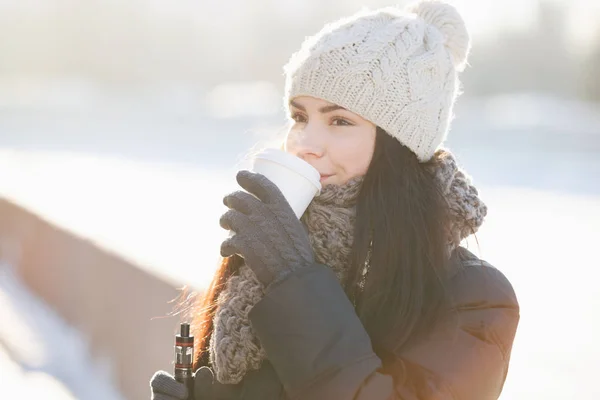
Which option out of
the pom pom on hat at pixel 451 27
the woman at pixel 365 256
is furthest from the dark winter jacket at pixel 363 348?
the pom pom on hat at pixel 451 27

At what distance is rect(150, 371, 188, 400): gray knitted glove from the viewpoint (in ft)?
6.07

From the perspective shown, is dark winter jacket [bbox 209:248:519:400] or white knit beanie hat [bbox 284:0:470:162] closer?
dark winter jacket [bbox 209:248:519:400]

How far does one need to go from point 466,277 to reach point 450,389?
0.78ft

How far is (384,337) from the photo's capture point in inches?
69.8

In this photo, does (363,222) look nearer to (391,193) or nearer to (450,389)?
(391,193)

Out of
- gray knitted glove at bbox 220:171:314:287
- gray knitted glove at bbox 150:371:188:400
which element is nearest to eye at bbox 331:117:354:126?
gray knitted glove at bbox 220:171:314:287

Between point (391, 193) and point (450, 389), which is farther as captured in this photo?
point (391, 193)

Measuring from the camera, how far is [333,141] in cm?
186

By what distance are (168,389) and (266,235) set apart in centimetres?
39

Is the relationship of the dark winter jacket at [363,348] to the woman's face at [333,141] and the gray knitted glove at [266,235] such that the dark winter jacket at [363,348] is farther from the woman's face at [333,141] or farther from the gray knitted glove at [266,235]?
the woman's face at [333,141]

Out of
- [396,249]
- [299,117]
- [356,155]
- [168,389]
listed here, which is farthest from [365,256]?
A: [168,389]

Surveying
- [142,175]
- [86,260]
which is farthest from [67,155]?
[86,260]

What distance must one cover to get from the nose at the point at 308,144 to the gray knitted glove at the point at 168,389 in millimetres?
A: 509

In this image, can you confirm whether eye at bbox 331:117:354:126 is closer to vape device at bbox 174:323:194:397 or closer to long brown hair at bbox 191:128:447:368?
long brown hair at bbox 191:128:447:368
